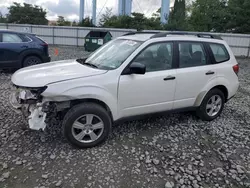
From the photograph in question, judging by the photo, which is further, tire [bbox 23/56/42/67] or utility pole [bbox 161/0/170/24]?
utility pole [bbox 161/0/170/24]

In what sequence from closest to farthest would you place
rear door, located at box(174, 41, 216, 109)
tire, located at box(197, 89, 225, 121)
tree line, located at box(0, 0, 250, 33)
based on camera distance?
rear door, located at box(174, 41, 216, 109)
tire, located at box(197, 89, 225, 121)
tree line, located at box(0, 0, 250, 33)

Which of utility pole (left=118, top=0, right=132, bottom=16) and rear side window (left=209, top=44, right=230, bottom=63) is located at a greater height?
utility pole (left=118, top=0, right=132, bottom=16)

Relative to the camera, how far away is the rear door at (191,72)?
12.8 ft

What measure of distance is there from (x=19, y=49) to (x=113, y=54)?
5190 millimetres

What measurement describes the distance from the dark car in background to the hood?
4.52 m

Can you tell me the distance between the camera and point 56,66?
3764 millimetres

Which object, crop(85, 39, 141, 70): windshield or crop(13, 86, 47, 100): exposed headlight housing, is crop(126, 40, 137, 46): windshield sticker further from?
crop(13, 86, 47, 100): exposed headlight housing

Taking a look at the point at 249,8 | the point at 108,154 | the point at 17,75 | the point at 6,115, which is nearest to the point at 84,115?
the point at 108,154

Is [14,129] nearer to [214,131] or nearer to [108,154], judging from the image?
[108,154]

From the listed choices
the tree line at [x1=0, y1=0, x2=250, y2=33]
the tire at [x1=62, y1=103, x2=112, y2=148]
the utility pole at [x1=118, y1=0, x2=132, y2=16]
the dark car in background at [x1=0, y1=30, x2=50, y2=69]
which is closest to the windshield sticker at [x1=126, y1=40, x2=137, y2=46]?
the tire at [x1=62, y1=103, x2=112, y2=148]

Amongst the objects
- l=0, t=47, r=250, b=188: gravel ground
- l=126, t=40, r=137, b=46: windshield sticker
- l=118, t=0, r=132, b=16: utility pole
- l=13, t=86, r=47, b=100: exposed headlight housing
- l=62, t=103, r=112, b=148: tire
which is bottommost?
l=0, t=47, r=250, b=188: gravel ground

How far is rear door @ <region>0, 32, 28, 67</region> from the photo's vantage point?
7416 millimetres

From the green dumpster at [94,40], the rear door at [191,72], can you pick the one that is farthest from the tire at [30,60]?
the green dumpster at [94,40]

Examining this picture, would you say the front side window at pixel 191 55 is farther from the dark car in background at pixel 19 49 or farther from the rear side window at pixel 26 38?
the rear side window at pixel 26 38
